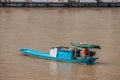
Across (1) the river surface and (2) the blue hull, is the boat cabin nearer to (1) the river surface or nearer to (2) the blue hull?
(2) the blue hull

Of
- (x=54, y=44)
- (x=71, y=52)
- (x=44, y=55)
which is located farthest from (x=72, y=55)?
(x=54, y=44)

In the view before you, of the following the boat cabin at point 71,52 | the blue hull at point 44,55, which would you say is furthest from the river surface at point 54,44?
the boat cabin at point 71,52

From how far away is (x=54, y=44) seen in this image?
2059cm

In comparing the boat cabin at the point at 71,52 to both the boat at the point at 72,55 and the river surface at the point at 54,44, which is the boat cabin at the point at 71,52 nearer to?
the boat at the point at 72,55

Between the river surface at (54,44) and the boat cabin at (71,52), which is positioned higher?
the boat cabin at (71,52)

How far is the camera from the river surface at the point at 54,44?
1524 centimetres

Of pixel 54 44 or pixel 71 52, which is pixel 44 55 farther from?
pixel 54 44

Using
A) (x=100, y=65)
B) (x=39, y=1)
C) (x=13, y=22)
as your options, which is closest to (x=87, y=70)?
(x=100, y=65)

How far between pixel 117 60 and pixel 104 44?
3415mm

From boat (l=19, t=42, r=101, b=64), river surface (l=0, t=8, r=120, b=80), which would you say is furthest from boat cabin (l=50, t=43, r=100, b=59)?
river surface (l=0, t=8, r=120, b=80)

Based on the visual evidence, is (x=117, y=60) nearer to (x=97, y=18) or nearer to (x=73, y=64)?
(x=73, y=64)

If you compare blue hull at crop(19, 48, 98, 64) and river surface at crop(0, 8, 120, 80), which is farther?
blue hull at crop(19, 48, 98, 64)

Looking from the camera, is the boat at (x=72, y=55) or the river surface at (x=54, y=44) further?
the boat at (x=72, y=55)

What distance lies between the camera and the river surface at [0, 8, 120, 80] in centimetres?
1524
